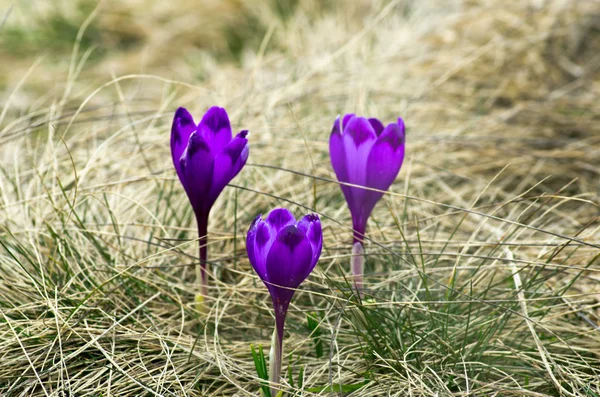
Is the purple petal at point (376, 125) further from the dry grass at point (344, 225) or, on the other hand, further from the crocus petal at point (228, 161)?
the crocus petal at point (228, 161)

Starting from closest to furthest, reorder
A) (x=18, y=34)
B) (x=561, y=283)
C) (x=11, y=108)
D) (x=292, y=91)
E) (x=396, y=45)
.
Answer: (x=561, y=283) < (x=292, y=91) < (x=396, y=45) < (x=11, y=108) < (x=18, y=34)

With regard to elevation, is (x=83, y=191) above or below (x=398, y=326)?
above

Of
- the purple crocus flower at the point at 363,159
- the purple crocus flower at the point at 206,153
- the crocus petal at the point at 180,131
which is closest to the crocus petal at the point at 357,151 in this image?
the purple crocus flower at the point at 363,159

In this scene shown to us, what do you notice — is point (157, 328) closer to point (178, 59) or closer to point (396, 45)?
point (396, 45)

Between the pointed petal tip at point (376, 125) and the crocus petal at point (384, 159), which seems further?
the pointed petal tip at point (376, 125)

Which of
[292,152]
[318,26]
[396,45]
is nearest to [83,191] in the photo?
[292,152]

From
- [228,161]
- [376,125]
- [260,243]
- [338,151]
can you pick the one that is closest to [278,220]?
[260,243]
